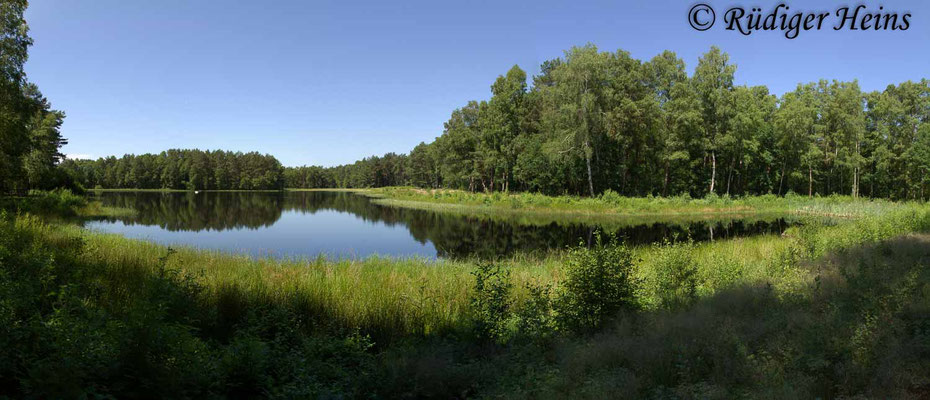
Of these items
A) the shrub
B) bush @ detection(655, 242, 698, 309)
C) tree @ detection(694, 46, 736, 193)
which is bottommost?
the shrub

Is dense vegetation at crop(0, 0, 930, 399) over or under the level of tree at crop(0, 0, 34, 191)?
under

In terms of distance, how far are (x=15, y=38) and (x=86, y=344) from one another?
91.5 feet

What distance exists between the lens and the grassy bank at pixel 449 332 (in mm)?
4312

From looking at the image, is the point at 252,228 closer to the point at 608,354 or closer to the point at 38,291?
the point at 38,291

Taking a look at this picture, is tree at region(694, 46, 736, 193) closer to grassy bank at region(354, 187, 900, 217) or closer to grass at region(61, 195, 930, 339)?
grassy bank at region(354, 187, 900, 217)

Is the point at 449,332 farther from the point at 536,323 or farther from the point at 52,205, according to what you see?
the point at 52,205

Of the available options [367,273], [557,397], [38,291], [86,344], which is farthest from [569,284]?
[38,291]

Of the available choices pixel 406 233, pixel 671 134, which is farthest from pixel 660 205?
pixel 406 233

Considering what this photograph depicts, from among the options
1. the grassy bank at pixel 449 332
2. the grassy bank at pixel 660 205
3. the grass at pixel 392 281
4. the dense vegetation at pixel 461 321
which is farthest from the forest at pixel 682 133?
the grassy bank at pixel 449 332

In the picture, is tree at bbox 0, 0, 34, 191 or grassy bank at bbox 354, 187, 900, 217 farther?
grassy bank at bbox 354, 187, 900, 217

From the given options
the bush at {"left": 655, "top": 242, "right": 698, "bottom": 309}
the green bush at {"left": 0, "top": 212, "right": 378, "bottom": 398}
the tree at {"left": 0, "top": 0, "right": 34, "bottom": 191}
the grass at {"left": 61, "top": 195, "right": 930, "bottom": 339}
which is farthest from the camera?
the tree at {"left": 0, "top": 0, "right": 34, "bottom": 191}

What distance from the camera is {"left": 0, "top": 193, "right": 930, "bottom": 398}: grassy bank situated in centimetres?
431

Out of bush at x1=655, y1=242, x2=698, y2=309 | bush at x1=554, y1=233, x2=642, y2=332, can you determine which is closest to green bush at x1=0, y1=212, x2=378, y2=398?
bush at x1=554, y1=233, x2=642, y2=332

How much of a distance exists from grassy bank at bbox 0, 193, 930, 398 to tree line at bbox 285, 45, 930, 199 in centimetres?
3644
